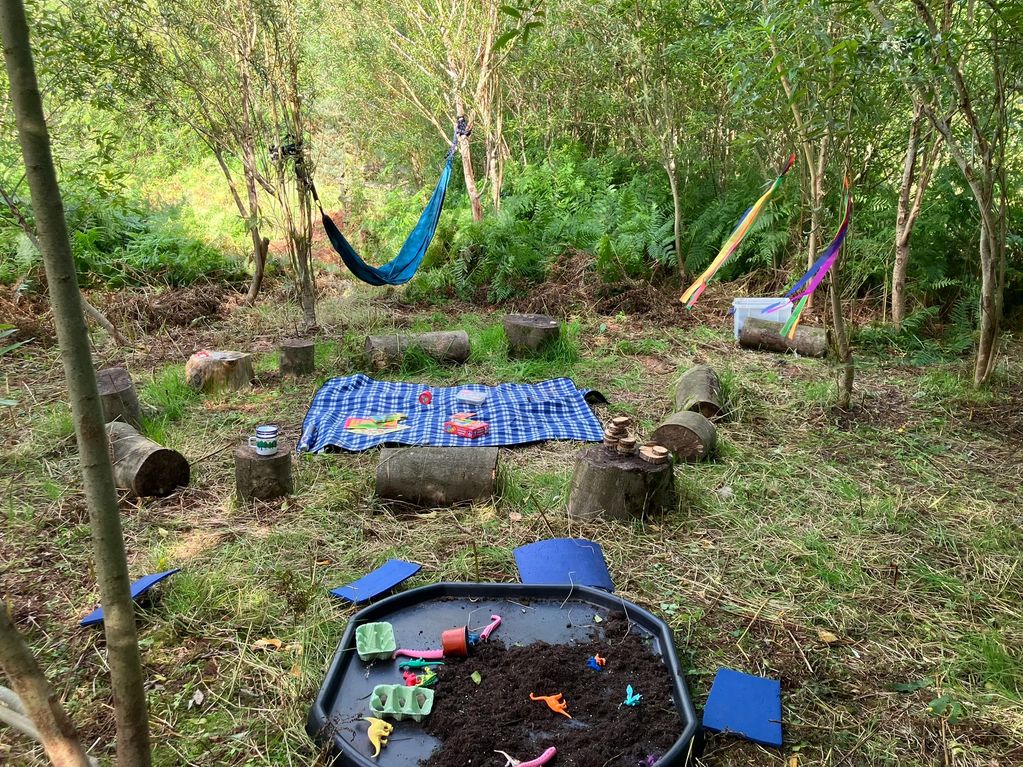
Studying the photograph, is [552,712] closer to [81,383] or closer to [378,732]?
[378,732]

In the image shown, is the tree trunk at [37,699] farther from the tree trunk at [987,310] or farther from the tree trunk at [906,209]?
the tree trunk at [906,209]

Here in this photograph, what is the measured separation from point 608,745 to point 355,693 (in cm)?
61

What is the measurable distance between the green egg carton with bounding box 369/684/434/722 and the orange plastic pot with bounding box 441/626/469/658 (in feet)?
0.42

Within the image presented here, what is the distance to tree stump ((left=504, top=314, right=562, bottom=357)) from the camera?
4.57 meters

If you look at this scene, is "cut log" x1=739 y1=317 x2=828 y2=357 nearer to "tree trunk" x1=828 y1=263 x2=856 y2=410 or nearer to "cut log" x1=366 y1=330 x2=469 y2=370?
"tree trunk" x1=828 y1=263 x2=856 y2=410

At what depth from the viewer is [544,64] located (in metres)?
7.02

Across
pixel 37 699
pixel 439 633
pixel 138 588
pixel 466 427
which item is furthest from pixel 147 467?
pixel 37 699

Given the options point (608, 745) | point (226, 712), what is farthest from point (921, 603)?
point (226, 712)

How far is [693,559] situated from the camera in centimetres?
229

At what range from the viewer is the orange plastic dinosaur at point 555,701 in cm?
157

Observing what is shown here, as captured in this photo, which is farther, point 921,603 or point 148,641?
point 921,603

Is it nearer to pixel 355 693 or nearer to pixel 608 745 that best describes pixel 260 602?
pixel 355 693

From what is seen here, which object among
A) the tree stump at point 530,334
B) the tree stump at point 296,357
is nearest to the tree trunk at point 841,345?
the tree stump at point 530,334

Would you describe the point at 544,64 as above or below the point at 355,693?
above
